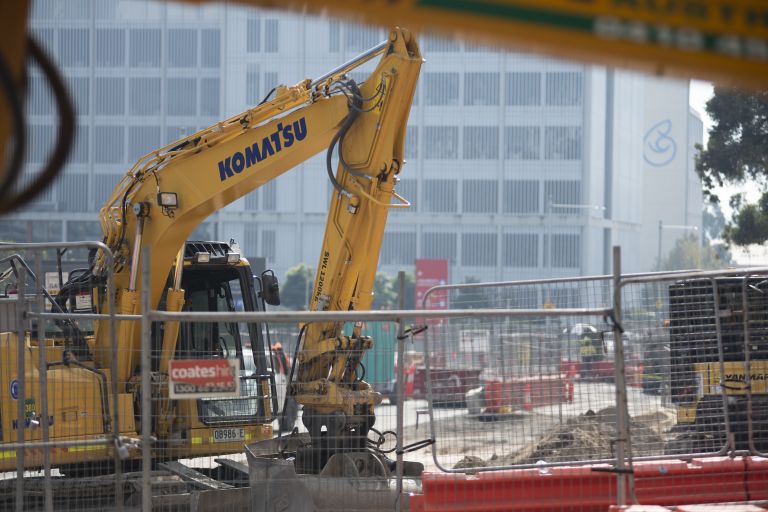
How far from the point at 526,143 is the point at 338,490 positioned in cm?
6912

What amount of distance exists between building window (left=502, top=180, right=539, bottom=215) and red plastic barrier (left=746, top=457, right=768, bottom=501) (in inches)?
2680

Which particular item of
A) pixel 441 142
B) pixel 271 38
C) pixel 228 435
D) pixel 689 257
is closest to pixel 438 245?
pixel 441 142

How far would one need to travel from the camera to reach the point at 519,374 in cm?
783

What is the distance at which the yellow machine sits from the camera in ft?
33.0

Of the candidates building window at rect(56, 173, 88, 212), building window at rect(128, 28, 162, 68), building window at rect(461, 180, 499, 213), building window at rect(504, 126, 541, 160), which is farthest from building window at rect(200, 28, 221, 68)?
building window at rect(504, 126, 541, 160)

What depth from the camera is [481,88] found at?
7562 cm

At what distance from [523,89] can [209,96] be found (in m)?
22.9

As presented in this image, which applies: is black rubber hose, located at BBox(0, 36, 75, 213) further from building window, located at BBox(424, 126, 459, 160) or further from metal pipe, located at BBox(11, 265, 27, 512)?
building window, located at BBox(424, 126, 459, 160)

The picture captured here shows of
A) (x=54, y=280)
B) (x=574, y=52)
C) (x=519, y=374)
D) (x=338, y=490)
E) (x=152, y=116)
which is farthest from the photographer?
(x=152, y=116)

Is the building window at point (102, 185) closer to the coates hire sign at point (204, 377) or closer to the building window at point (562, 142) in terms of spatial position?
the building window at point (562, 142)

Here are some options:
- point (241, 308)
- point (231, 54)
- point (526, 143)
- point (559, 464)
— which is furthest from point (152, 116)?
point (559, 464)

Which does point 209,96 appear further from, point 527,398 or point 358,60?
point 527,398

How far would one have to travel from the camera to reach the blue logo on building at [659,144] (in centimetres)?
10300

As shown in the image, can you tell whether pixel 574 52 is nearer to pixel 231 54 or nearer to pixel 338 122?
pixel 338 122
